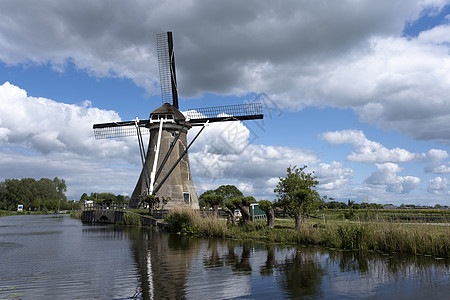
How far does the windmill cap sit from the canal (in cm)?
2315

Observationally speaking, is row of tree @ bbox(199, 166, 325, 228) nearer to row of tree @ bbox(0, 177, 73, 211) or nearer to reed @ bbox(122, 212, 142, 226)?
reed @ bbox(122, 212, 142, 226)

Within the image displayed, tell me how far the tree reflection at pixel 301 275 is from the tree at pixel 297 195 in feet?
15.4

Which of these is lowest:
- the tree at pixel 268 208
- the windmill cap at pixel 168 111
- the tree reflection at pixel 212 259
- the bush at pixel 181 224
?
the tree reflection at pixel 212 259

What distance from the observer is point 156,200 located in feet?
96.0

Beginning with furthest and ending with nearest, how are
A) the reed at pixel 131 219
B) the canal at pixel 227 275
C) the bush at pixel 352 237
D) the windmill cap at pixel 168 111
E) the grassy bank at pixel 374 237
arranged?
1. the windmill cap at pixel 168 111
2. the reed at pixel 131 219
3. the bush at pixel 352 237
4. the grassy bank at pixel 374 237
5. the canal at pixel 227 275

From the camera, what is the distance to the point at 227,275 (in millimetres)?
7727

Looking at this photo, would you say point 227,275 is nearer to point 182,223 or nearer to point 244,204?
point 244,204

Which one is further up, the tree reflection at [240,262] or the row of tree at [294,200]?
the row of tree at [294,200]

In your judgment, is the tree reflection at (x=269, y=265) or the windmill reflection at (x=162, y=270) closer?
the windmill reflection at (x=162, y=270)

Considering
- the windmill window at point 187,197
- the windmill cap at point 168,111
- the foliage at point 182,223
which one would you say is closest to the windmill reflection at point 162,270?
the foliage at point 182,223

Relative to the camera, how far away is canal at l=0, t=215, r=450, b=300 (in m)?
6.16

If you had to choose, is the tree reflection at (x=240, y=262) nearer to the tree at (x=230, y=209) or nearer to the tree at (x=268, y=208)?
the tree at (x=268, y=208)

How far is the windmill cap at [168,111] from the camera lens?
3377cm

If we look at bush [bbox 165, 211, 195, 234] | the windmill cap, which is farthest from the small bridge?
the windmill cap
